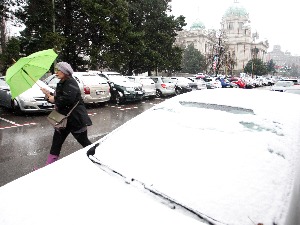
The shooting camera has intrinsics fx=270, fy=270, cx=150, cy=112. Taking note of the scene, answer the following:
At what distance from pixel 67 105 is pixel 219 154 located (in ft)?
8.28

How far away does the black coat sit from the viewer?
3.81m

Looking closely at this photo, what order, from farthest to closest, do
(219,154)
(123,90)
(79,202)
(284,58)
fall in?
(284,58) → (123,90) → (219,154) → (79,202)

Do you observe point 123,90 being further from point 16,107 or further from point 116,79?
point 16,107

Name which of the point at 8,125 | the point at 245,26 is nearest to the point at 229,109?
the point at 8,125

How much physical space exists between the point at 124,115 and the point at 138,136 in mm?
8649

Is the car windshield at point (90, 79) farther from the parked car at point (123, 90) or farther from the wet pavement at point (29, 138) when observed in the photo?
the parked car at point (123, 90)

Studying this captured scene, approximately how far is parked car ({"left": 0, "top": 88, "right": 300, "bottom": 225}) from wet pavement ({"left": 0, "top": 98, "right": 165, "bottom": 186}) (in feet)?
8.74

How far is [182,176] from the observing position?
6.23 feet

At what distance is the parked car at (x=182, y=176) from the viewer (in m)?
1.65

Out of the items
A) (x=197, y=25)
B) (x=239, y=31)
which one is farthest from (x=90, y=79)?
(x=239, y=31)

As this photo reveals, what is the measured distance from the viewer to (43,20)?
62.3 ft

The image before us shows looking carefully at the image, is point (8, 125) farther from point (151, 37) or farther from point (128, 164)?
point (151, 37)

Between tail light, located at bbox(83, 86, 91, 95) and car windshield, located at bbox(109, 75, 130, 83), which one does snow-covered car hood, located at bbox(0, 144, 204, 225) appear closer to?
tail light, located at bbox(83, 86, 91, 95)

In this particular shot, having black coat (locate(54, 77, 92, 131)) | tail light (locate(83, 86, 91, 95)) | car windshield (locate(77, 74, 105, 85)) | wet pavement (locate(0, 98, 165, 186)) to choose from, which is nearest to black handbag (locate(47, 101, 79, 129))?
black coat (locate(54, 77, 92, 131))
